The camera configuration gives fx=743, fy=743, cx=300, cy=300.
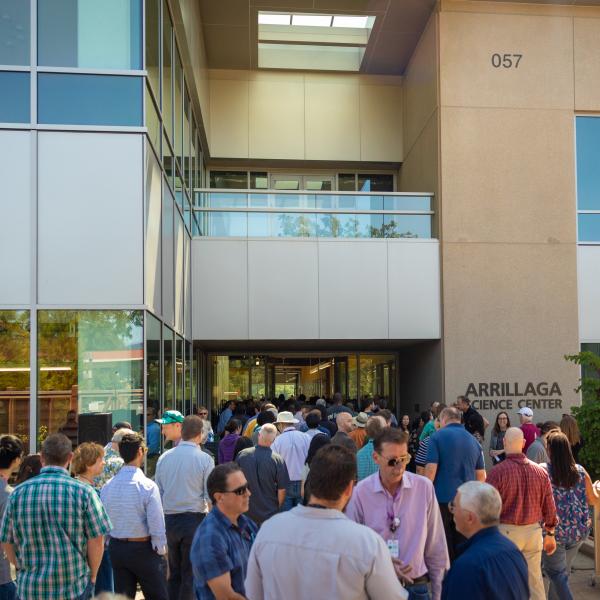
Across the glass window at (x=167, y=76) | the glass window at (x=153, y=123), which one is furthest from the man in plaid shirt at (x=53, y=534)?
the glass window at (x=167, y=76)

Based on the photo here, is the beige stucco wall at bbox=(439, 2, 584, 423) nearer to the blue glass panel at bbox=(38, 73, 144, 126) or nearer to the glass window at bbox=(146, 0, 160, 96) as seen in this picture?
the glass window at bbox=(146, 0, 160, 96)

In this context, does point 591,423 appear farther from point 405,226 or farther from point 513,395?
point 405,226

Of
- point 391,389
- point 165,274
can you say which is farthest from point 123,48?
point 391,389

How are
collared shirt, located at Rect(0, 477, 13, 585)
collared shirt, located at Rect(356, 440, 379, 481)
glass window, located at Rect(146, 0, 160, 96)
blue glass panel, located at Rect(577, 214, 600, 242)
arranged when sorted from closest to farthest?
collared shirt, located at Rect(0, 477, 13, 585)
collared shirt, located at Rect(356, 440, 379, 481)
glass window, located at Rect(146, 0, 160, 96)
blue glass panel, located at Rect(577, 214, 600, 242)

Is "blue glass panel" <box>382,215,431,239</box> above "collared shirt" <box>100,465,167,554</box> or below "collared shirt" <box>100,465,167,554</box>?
above

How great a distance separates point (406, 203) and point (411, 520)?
12.6 meters

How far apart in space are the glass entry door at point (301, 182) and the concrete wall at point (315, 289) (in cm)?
475

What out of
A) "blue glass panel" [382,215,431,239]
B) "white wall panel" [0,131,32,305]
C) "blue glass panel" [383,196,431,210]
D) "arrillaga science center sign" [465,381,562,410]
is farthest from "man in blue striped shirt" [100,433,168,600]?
"blue glass panel" [383,196,431,210]

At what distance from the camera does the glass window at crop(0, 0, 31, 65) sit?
891 cm

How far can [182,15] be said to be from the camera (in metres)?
12.7

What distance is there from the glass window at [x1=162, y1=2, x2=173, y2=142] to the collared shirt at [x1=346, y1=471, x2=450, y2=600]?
26.6 ft

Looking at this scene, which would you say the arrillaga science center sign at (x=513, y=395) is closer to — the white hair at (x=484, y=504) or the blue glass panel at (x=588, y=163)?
the blue glass panel at (x=588, y=163)

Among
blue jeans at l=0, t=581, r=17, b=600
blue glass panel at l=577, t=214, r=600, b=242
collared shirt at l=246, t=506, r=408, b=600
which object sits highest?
blue glass panel at l=577, t=214, r=600, b=242

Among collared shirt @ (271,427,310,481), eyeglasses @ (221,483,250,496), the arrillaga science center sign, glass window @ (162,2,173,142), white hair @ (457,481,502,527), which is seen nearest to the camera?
white hair @ (457,481,502,527)
